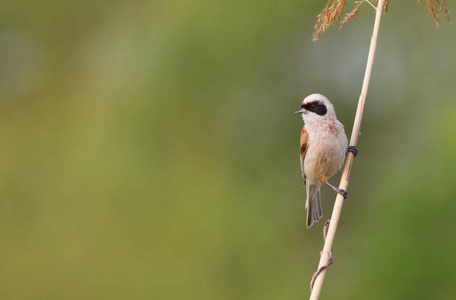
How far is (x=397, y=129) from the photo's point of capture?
716 centimetres

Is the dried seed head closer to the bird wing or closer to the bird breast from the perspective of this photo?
the bird breast

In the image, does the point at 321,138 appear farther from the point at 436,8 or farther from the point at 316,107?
the point at 436,8

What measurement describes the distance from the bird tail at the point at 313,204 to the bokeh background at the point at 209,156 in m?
3.32

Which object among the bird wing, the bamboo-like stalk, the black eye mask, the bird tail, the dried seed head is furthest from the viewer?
the bird tail

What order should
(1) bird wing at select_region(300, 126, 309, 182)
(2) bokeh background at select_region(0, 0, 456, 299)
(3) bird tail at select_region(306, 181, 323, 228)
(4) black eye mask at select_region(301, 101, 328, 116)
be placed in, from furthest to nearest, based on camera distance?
(2) bokeh background at select_region(0, 0, 456, 299) < (3) bird tail at select_region(306, 181, 323, 228) < (1) bird wing at select_region(300, 126, 309, 182) < (4) black eye mask at select_region(301, 101, 328, 116)

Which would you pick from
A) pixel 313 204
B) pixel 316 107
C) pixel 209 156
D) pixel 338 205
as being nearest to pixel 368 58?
pixel 338 205

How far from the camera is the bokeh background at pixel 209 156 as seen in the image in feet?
23.2

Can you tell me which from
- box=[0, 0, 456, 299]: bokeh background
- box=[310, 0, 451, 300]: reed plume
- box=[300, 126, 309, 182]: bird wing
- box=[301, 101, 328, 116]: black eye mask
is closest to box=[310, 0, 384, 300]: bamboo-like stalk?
box=[310, 0, 451, 300]: reed plume

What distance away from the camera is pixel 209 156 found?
782 centimetres

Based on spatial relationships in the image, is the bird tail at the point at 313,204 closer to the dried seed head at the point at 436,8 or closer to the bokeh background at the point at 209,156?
the dried seed head at the point at 436,8

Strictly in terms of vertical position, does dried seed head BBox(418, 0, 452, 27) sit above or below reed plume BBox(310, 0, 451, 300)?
above

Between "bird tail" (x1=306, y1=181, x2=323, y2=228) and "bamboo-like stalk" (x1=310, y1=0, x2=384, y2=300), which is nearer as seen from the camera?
"bamboo-like stalk" (x1=310, y1=0, x2=384, y2=300)

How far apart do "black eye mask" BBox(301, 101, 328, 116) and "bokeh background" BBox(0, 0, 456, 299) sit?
12.7 ft

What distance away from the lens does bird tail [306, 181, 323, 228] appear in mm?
3254
